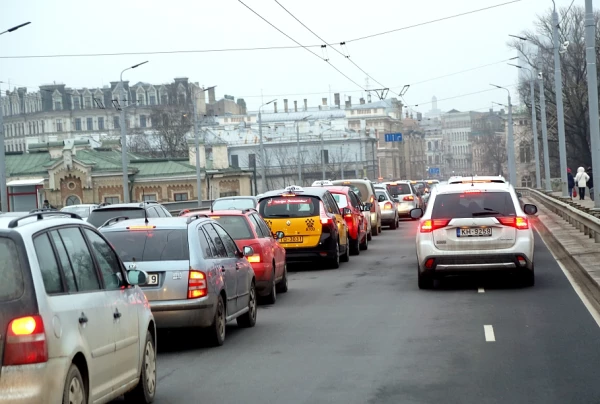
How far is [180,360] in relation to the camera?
1139 cm

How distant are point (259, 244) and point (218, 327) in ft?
15.8

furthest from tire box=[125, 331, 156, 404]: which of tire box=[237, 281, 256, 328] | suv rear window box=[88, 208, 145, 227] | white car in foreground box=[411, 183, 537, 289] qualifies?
suv rear window box=[88, 208, 145, 227]

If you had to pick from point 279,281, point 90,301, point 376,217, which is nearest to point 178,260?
point 90,301

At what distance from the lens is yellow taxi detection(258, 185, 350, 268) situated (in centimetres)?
2311

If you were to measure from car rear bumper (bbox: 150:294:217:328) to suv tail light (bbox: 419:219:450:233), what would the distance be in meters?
6.46

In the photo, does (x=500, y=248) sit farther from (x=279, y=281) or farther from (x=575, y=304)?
(x=279, y=281)

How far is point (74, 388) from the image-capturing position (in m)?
6.93

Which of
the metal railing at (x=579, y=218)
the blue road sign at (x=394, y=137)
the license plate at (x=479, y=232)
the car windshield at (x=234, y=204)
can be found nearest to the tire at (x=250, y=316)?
the license plate at (x=479, y=232)

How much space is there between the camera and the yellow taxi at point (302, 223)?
23.1 m

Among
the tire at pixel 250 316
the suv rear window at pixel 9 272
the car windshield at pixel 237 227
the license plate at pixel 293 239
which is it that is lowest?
the tire at pixel 250 316

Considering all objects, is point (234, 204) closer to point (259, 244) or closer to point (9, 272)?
point (259, 244)

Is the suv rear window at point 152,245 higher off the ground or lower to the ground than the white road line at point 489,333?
higher

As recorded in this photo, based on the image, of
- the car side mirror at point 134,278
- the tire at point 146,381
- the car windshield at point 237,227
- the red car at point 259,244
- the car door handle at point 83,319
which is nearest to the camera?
the car door handle at point 83,319

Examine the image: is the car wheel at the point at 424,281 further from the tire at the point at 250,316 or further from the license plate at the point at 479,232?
the tire at the point at 250,316
